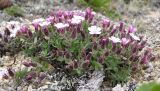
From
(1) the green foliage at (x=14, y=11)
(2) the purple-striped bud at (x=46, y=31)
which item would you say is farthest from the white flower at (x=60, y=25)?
(1) the green foliage at (x=14, y=11)

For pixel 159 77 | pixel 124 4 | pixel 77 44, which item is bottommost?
pixel 124 4

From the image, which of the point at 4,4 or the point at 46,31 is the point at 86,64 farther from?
the point at 4,4

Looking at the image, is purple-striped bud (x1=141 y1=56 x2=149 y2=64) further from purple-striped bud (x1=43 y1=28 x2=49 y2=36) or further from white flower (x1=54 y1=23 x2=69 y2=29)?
purple-striped bud (x1=43 y1=28 x2=49 y2=36)

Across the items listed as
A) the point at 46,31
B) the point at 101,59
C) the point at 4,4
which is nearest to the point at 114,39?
the point at 101,59

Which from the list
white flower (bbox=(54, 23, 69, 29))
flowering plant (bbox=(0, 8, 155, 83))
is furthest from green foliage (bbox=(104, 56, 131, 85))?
white flower (bbox=(54, 23, 69, 29))

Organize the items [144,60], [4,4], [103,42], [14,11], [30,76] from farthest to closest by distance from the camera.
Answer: [4,4] < [14,11] < [144,60] < [103,42] < [30,76]

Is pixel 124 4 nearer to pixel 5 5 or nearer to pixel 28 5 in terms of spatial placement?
pixel 28 5

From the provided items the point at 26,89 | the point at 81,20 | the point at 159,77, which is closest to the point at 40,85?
the point at 26,89

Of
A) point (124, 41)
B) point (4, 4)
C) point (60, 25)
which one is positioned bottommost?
point (4, 4)
